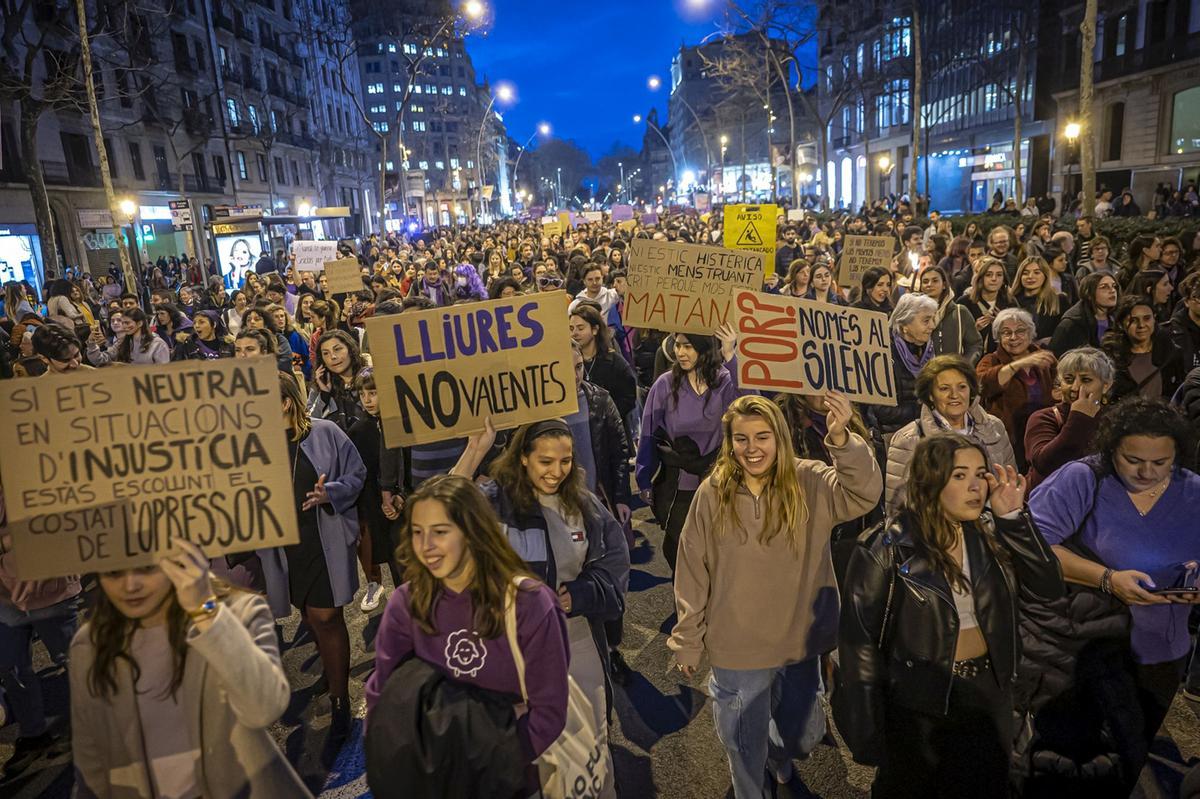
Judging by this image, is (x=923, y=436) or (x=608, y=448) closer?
(x=923, y=436)

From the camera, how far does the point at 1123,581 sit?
3.03 m

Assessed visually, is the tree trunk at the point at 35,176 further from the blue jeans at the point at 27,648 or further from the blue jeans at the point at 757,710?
the blue jeans at the point at 757,710

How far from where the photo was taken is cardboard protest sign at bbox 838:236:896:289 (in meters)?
10.7

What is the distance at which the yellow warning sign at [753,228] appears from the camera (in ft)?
40.0

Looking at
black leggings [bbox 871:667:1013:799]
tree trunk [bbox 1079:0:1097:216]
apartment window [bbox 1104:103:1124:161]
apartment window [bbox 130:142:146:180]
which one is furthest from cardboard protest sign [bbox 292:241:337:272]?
apartment window [bbox 1104:103:1124:161]

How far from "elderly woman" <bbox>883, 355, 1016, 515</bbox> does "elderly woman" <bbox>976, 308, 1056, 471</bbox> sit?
1.15 meters

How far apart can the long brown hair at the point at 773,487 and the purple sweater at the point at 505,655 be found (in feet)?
3.27

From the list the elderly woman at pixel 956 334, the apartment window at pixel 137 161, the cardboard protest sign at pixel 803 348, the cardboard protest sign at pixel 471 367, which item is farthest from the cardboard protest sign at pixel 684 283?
the apartment window at pixel 137 161

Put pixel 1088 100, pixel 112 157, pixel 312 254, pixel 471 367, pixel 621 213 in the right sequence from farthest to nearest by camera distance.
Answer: pixel 112 157 < pixel 621 213 < pixel 1088 100 < pixel 312 254 < pixel 471 367

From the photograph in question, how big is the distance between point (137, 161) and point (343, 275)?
97.6ft

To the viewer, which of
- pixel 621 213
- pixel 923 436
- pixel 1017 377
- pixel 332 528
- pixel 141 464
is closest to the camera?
pixel 141 464

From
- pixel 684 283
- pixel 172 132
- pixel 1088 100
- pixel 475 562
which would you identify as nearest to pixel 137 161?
pixel 172 132

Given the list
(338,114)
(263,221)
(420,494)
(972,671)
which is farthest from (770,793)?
(338,114)

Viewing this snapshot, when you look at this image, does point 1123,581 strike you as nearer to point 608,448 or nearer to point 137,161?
point 608,448
